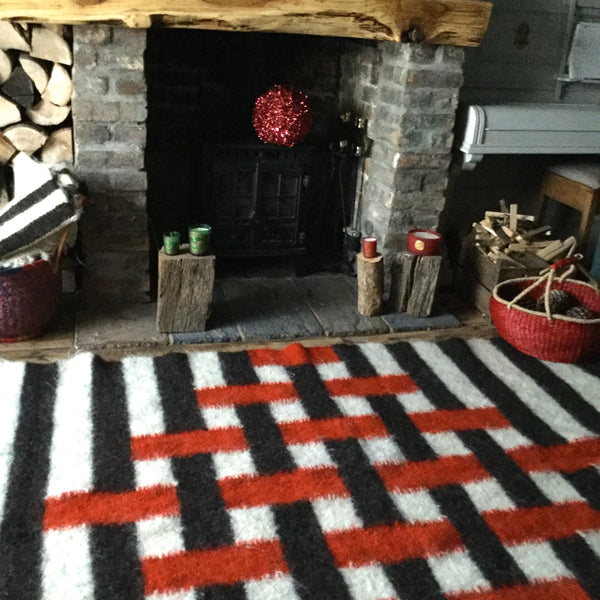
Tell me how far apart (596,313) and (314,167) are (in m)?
1.34

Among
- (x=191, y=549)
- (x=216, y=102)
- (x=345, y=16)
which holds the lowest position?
(x=191, y=549)

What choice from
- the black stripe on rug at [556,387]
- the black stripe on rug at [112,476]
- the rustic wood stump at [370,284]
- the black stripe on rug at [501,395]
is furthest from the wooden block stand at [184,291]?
the black stripe on rug at [556,387]

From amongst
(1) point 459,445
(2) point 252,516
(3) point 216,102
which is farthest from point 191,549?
(3) point 216,102

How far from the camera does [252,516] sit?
5.71ft

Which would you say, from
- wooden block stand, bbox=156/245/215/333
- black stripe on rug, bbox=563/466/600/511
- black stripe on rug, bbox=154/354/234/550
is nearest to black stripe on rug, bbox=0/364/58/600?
black stripe on rug, bbox=154/354/234/550

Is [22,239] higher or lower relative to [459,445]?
higher

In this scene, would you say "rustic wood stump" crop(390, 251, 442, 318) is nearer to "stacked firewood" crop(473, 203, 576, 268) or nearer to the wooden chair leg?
"stacked firewood" crop(473, 203, 576, 268)

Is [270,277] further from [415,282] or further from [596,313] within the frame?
[596,313]

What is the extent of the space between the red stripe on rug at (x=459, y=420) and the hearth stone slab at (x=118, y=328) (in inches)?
38.3

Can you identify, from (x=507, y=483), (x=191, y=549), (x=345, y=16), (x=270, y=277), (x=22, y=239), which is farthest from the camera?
(x=270, y=277)

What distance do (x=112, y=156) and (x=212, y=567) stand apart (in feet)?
5.08

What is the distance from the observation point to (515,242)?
3115mm

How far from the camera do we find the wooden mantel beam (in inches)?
89.6

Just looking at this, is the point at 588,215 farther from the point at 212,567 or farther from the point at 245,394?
the point at 212,567
